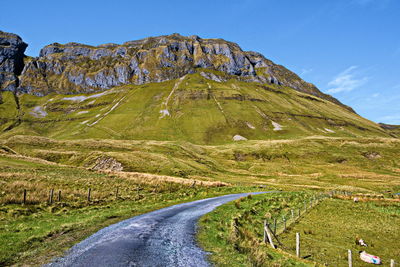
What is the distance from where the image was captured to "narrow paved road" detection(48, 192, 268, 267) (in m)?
13.7

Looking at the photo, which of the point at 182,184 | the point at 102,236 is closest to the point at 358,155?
the point at 182,184

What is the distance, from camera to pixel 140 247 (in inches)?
635

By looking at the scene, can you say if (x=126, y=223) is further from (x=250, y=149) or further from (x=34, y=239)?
(x=250, y=149)

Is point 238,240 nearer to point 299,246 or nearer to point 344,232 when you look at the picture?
point 299,246

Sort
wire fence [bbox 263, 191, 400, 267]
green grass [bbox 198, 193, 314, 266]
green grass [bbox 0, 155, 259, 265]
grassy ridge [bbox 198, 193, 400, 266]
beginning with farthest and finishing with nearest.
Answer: wire fence [bbox 263, 191, 400, 267] → grassy ridge [bbox 198, 193, 400, 266] → green grass [bbox 198, 193, 314, 266] → green grass [bbox 0, 155, 259, 265]

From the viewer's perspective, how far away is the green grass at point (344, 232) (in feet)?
72.3

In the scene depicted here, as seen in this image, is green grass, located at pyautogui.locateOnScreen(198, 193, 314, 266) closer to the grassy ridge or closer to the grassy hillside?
the grassy ridge

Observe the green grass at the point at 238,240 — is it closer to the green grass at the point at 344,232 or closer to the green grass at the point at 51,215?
the green grass at the point at 344,232

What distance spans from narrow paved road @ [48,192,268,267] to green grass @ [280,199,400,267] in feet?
33.0

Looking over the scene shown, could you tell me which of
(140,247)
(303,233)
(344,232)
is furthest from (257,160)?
(140,247)

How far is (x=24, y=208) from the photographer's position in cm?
2694

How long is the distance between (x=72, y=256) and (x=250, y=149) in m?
163

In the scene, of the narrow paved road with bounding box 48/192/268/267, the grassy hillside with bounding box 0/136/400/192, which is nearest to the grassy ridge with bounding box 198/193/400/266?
the narrow paved road with bounding box 48/192/268/267

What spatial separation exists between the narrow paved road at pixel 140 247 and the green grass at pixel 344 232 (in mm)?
10044
